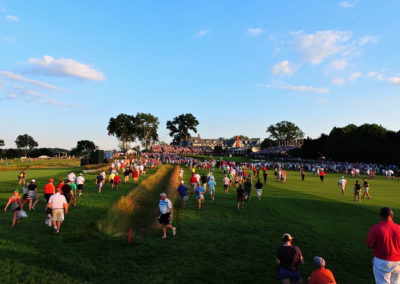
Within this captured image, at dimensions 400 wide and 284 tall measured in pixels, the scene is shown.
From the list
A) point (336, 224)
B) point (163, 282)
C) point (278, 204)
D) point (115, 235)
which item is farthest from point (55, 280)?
point (278, 204)

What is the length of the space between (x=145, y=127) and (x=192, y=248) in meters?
89.6

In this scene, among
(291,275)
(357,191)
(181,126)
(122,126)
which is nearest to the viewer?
(291,275)

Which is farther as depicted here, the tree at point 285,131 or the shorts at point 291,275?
the tree at point 285,131

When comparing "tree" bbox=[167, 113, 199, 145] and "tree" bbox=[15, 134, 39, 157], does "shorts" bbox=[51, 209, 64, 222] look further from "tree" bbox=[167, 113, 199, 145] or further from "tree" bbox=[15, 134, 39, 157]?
"tree" bbox=[15, 134, 39, 157]

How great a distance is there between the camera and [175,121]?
12331cm

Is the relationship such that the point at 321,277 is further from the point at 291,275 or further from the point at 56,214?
the point at 56,214

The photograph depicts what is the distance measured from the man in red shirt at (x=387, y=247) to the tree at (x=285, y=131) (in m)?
145

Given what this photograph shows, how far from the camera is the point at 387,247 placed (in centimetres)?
498

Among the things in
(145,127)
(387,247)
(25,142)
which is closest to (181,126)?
(145,127)

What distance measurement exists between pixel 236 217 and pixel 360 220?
6341mm

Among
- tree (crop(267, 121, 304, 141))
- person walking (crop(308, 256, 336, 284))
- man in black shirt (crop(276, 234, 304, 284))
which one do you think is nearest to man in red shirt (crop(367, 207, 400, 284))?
person walking (crop(308, 256, 336, 284))

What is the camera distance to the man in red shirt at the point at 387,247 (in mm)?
4988

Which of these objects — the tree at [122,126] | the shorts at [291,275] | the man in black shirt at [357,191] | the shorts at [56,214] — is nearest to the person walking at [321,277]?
the shorts at [291,275]

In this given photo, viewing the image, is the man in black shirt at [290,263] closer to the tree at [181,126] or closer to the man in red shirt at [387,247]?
the man in red shirt at [387,247]
